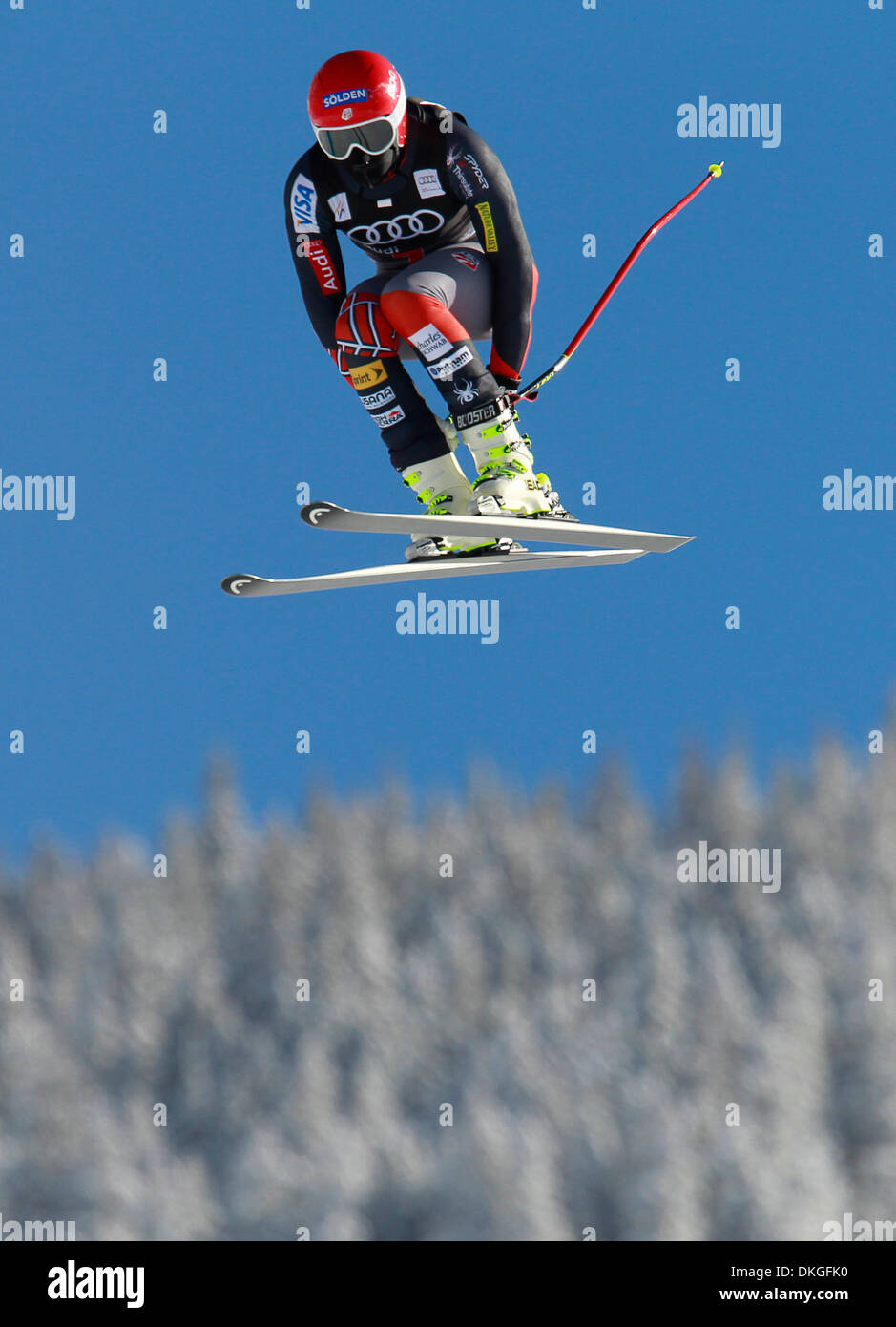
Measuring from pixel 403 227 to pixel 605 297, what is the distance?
128 cm

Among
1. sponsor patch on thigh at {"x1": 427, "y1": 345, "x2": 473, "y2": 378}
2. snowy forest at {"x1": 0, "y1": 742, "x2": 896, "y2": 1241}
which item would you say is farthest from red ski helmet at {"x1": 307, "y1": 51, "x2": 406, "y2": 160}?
snowy forest at {"x1": 0, "y1": 742, "x2": 896, "y2": 1241}

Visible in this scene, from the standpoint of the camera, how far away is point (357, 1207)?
4688 cm

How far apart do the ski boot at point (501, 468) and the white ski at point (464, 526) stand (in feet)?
0.33

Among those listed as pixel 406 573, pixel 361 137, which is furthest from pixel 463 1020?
pixel 361 137

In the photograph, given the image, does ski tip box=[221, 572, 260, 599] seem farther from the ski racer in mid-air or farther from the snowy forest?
the snowy forest

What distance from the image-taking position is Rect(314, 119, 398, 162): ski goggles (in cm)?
1087

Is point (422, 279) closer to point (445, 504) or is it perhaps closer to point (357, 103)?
point (357, 103)

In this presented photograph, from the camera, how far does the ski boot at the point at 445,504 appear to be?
11727 mm

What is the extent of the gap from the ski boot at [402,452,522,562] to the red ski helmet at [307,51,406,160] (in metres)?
1.80

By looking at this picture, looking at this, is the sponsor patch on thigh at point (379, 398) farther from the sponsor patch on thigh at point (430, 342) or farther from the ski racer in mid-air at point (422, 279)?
the sponsor patch on thigh at point (430, 342)

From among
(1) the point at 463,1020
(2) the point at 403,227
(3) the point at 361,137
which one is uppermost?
(3) the point at 361,137

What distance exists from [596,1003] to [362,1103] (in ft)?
22.7

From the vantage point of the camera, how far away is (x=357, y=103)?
10812 mm
